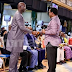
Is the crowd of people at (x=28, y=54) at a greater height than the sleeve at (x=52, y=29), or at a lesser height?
lesser

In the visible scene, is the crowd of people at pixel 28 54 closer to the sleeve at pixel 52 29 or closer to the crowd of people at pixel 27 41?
the crowd of people at pixel 27 41

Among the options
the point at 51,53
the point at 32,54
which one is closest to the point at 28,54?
the point at 32,54

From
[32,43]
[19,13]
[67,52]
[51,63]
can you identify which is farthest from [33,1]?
[51,63]

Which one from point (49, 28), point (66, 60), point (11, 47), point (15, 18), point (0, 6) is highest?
point (0, 6)

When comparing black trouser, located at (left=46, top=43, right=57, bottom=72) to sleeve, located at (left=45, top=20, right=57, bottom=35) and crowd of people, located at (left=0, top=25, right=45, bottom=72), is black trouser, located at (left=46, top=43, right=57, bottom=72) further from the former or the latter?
crowd of people, located at (left=0, top=25, right=45, bottom=72)

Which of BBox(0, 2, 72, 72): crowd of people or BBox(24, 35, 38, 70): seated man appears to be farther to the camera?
BBox(24, 35, 38, 70): seated man

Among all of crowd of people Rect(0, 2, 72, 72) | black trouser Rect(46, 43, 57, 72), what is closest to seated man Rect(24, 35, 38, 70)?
crowd of people Rect(0, 2, 72, 72)

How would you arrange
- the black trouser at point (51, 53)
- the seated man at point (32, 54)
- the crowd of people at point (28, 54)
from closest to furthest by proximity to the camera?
the black trouser at point (51, 53) → the crowd of people at point (28, 54) → the seated man at point (32, 54)

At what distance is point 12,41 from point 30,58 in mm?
983

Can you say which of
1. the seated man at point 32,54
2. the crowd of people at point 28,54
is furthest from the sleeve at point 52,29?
the seated man at point 32,54

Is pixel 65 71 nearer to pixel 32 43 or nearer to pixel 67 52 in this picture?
pixel 32 43

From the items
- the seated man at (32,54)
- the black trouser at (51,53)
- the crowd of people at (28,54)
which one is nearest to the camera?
the black trouser at (51,53)

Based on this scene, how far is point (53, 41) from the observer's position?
2.59 meters

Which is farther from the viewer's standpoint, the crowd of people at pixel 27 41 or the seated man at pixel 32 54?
the seated man at pixel 32 54
